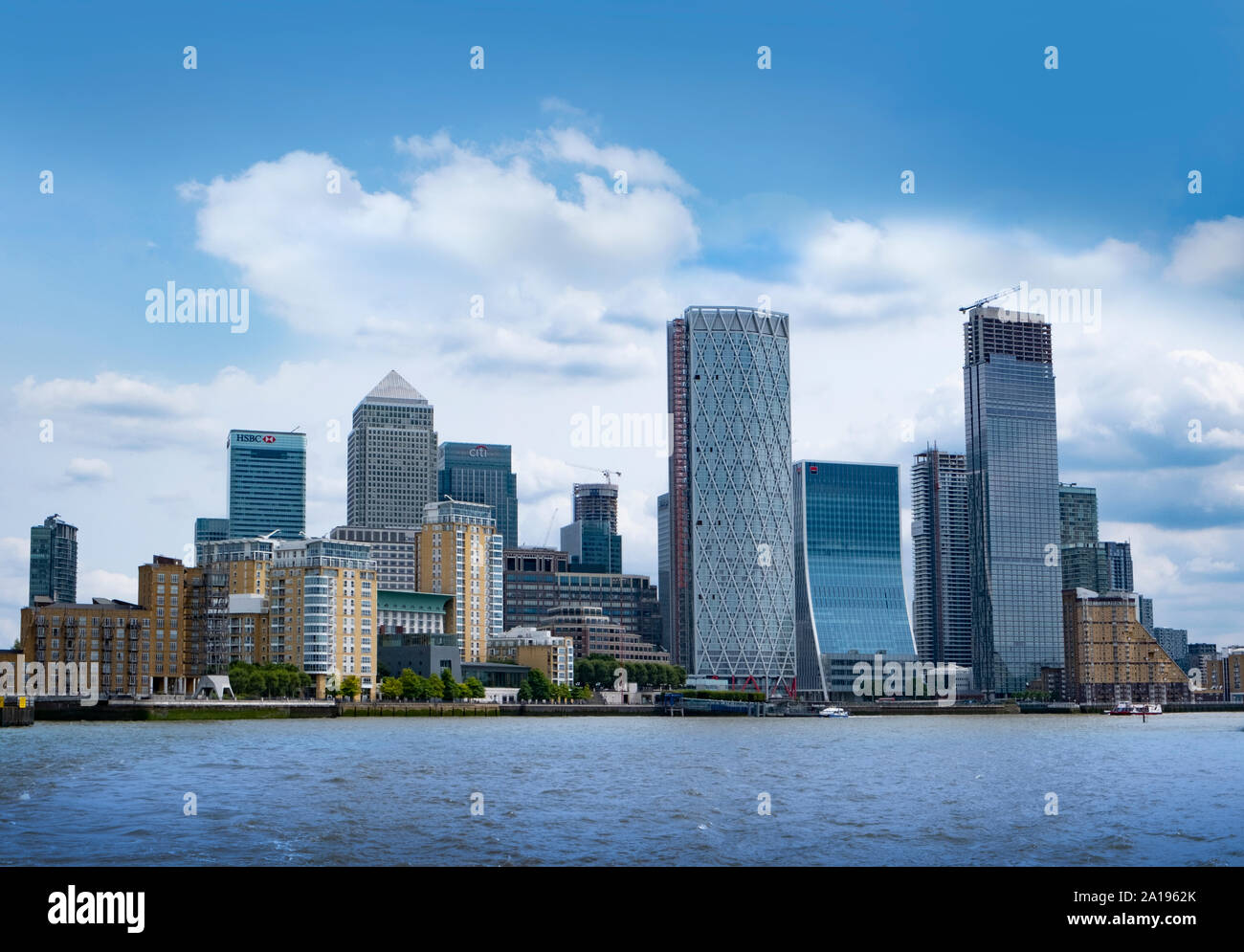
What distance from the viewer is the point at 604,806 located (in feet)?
168

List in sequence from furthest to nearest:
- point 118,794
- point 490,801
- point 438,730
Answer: point 438,730 → point 118,794 → point 490,801

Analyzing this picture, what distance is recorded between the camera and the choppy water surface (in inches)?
1484

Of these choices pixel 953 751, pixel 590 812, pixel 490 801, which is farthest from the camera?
pixel 953 751

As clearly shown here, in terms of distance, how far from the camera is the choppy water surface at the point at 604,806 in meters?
37.7

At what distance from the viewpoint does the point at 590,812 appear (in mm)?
48531

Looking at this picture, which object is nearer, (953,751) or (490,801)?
(490,801)

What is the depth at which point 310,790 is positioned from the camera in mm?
57469

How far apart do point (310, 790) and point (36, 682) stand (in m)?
158

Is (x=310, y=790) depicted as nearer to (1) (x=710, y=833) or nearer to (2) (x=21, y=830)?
(2) (x=21, y=830)
